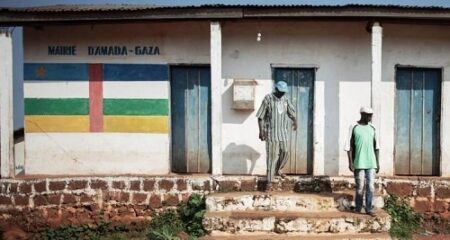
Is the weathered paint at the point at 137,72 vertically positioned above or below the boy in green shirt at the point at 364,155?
above

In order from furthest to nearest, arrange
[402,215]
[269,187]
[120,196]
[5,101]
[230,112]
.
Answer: [230,112] < [5,101] < [120,196] < [402,215] < [269,187]

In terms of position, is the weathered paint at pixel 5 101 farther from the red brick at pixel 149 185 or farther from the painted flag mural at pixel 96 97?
the red brick at pixel 149 185

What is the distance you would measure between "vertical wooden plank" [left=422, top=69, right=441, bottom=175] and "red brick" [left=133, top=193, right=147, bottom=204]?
5449mm

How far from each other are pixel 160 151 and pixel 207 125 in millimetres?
1050

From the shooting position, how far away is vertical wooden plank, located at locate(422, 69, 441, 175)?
8523mm

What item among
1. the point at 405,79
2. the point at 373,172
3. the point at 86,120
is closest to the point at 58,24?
the point at 86,120

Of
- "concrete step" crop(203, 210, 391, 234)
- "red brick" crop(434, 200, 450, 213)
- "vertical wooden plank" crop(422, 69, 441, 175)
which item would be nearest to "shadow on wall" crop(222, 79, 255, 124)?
"concrete step" crop(203, 210, 391, 234)

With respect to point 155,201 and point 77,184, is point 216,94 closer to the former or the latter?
point 155,201

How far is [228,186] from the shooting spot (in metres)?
7.58

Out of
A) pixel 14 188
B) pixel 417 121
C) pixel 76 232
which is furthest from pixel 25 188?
pixel 417 121

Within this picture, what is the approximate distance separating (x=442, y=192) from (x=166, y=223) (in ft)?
16.1

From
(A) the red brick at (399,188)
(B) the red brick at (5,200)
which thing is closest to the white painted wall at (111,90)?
(B) the red brick at (5,200)

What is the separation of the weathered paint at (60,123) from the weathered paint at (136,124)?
44cm

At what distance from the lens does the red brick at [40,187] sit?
7.75 metres
